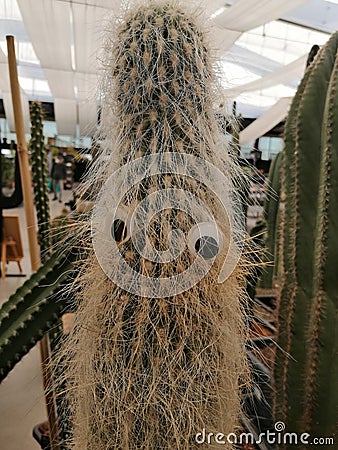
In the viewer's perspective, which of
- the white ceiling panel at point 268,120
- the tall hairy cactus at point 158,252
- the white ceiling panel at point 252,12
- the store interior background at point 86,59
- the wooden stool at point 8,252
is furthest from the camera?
the white ceiling panel at point 268,120

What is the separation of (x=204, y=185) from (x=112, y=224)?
0.13 meters

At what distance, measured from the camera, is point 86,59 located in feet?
9.16

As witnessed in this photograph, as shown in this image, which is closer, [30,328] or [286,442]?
[30,328]

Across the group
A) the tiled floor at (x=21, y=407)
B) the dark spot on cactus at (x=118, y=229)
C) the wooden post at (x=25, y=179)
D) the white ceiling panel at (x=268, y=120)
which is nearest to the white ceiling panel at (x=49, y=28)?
the tiled floor at (x=21, y=407)

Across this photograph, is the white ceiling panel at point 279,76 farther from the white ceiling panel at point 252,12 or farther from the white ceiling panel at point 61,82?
the white ceiling panel at point 61,82

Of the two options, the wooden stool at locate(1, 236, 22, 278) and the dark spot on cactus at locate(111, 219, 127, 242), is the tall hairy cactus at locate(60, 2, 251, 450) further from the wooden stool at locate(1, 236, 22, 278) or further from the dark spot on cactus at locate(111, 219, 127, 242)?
the wooden stool at locate(1, 236, 22, 278)

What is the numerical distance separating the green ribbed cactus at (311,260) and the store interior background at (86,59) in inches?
6.4

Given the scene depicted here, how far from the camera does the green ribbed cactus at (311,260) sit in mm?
812

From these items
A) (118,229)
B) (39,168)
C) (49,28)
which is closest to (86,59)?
(49,28)

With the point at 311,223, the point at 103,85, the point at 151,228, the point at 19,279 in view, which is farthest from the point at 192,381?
the point at 19,279

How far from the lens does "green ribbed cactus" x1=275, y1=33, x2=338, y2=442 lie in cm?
81

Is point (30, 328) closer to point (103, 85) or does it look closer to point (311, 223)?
point (103, 85)

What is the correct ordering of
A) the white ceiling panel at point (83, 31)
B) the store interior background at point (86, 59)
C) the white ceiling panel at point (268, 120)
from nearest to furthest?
the store interior background at point (86, 59) < the white ceiling panel at point (83, 31) < the white ceiling panel at point (268, 120)

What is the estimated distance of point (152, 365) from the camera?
48 centimetres
